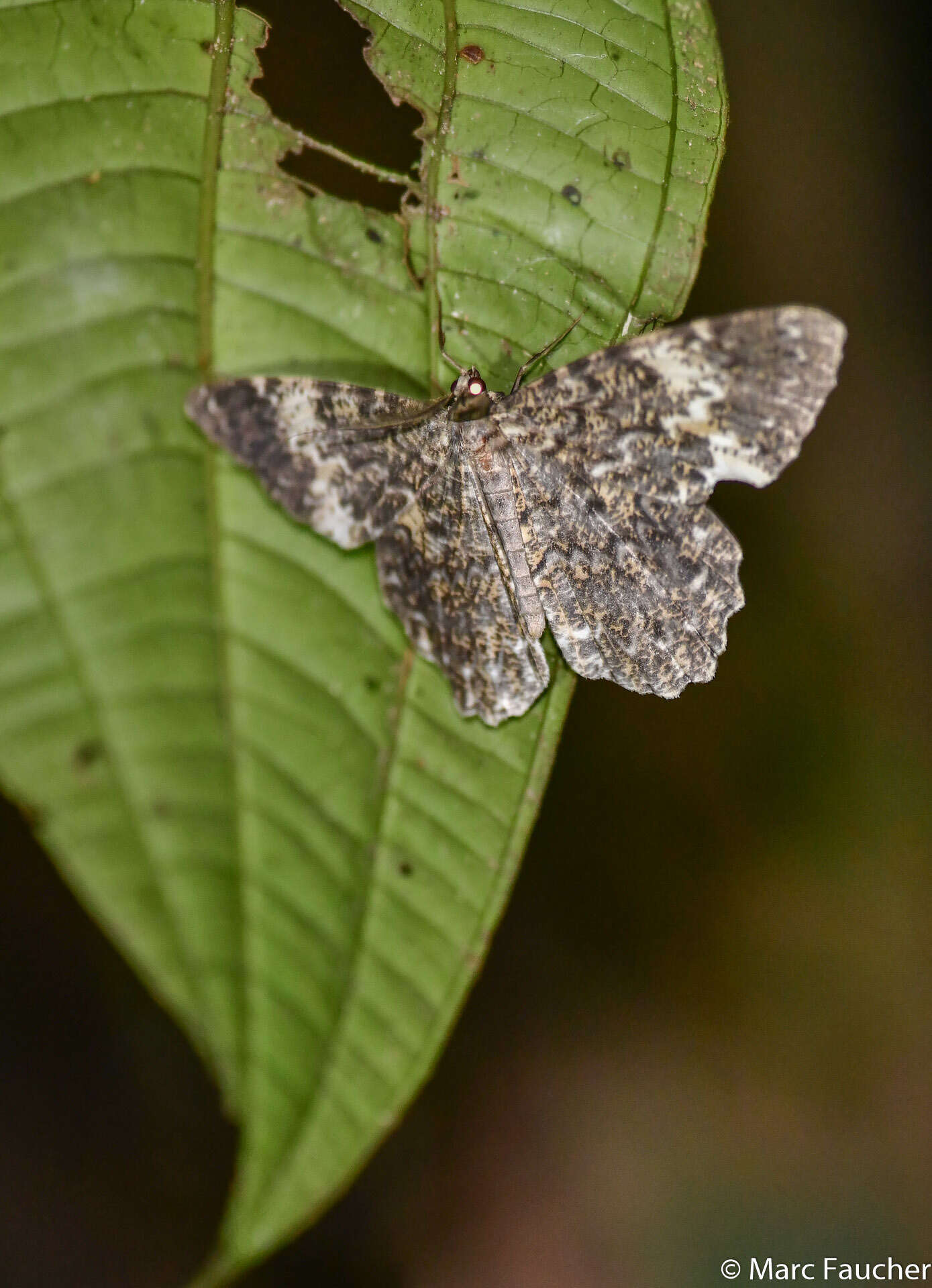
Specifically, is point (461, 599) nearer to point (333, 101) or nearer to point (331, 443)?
point (331, 443)

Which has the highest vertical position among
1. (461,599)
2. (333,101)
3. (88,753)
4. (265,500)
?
(333,101)

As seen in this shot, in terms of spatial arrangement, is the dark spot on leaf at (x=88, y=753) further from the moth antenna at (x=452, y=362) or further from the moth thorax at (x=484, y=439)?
the moth thorax at (x=484, y=439)

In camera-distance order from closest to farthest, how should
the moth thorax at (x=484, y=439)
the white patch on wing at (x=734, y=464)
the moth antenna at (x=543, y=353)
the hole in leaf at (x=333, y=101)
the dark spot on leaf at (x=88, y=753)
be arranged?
the dark spot on leaf at (x=88, y=753), the hole in leaf at (x=333, y=101), the moth antenna at (x=543, y=353), the white patch on wing at (x=734, y=464), the moth thorax at (x=484, y=439)

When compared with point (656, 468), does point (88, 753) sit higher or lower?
lower

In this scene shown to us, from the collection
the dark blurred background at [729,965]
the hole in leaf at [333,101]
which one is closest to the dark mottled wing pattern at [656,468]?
the hole in leaf at [333,101]

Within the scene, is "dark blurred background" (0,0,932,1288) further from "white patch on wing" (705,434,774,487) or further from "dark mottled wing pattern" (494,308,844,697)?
"white patch on wing" (705,434,774,487)

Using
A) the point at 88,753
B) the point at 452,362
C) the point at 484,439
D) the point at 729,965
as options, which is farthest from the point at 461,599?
the point at 729,965
